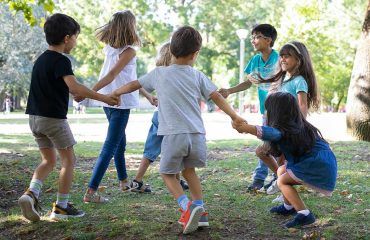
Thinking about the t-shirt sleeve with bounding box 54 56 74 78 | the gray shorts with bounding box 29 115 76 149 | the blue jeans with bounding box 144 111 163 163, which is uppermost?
the t-shirt sleeve with bounding box 54 56 74 78

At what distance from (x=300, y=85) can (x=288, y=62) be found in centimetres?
28

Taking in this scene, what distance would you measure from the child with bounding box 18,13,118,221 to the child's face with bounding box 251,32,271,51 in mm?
2002

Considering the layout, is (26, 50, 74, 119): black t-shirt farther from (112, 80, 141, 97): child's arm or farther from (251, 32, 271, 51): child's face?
(251, 32, 271, 51): child's face

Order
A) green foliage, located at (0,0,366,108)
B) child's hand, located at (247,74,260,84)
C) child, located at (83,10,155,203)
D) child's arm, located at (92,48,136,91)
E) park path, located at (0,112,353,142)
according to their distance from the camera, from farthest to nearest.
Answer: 1. green foliage, located at (0,0,366,108)
2. park path, located at (0,112,353,142)
3. child's hand, located at (247,74,260,84)
4. child, located at (83,10,155,203)
5. child's arm, located at (92,48,136,91)

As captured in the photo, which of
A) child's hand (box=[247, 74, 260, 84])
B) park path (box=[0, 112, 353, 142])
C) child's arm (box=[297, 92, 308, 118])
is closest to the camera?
child's arm (box=[297, 92, 308, 118])

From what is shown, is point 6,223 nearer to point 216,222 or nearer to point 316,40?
point 216,222

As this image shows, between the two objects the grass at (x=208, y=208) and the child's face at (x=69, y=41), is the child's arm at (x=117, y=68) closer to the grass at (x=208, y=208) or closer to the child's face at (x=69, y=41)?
the child's face at (x=69, y=41)

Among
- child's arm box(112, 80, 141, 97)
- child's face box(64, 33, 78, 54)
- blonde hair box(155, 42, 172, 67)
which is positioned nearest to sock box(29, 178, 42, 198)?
child's arm box(112, 80, 141, 97)

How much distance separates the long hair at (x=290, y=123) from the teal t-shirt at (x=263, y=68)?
1.48 meters

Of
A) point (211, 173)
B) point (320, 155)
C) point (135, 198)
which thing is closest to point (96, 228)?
point (135, 198)

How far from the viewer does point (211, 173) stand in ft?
24.5

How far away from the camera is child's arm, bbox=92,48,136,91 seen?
199 inches

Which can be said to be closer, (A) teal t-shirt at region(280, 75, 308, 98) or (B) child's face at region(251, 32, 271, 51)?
(A) teal t-shirt at region(280, 75, 308, 98)

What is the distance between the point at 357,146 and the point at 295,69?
6310 mm
